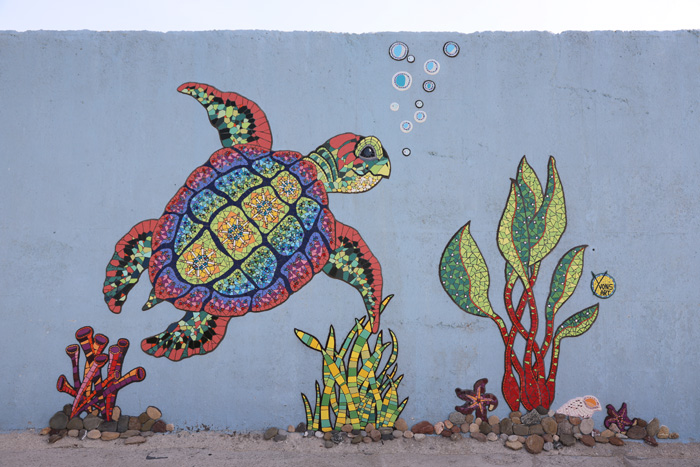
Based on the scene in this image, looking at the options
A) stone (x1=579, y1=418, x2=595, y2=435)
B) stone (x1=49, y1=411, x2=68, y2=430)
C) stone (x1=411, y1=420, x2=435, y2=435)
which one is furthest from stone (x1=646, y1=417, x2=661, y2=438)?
stone (x1=49, y1=411, x2=68, y2=430)

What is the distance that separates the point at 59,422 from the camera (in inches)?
146

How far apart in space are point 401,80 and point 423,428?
2.42 m

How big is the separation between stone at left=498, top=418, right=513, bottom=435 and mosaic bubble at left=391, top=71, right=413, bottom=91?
7.90 feet

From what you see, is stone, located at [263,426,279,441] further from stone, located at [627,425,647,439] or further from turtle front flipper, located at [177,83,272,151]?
stone, located at [627,425,647,439]

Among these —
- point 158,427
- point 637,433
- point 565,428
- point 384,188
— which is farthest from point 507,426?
point 158,427

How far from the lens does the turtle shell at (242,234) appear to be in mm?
3787

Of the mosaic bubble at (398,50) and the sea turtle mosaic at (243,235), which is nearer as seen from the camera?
the sea turtle mosaic at (243,235)

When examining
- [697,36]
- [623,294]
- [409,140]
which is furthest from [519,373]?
[697,36]

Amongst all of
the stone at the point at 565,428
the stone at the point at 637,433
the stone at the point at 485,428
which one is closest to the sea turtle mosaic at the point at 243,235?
the stone at the point at 485,428

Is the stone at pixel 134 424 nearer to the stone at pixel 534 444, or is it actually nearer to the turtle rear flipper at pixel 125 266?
the turtle rear flipper at pixel 125 266

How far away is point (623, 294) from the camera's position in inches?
151

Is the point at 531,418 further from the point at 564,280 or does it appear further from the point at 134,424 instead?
the point at 134,424

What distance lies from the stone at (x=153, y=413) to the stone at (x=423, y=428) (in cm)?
173

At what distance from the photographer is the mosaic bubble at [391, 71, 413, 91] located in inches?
153
